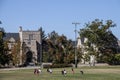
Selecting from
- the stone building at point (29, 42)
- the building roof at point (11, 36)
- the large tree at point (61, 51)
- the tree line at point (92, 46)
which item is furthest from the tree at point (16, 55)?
the building roof at point (11, 36)

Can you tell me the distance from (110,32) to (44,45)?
116 feet

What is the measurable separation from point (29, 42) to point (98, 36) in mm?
26553

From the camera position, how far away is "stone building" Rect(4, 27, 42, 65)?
417 ft

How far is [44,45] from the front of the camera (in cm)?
14362

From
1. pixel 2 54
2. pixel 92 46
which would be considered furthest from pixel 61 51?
pixel 2 54

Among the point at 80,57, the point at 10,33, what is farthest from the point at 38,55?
the point at 80,57

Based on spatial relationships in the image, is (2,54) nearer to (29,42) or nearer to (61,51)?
(61,51)

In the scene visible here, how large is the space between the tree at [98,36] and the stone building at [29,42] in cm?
1832

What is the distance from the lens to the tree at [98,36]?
111m

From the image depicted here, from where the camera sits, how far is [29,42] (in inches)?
5118

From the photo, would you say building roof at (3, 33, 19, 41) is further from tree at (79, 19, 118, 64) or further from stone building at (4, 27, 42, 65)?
tree at (79, 19, 118, 64)

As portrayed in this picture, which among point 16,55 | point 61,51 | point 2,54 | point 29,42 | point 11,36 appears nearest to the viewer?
point 2,54

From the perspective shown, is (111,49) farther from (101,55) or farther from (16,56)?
(16,56)

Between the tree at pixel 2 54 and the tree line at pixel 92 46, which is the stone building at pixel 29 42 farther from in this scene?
the tree at pixel 2 54
